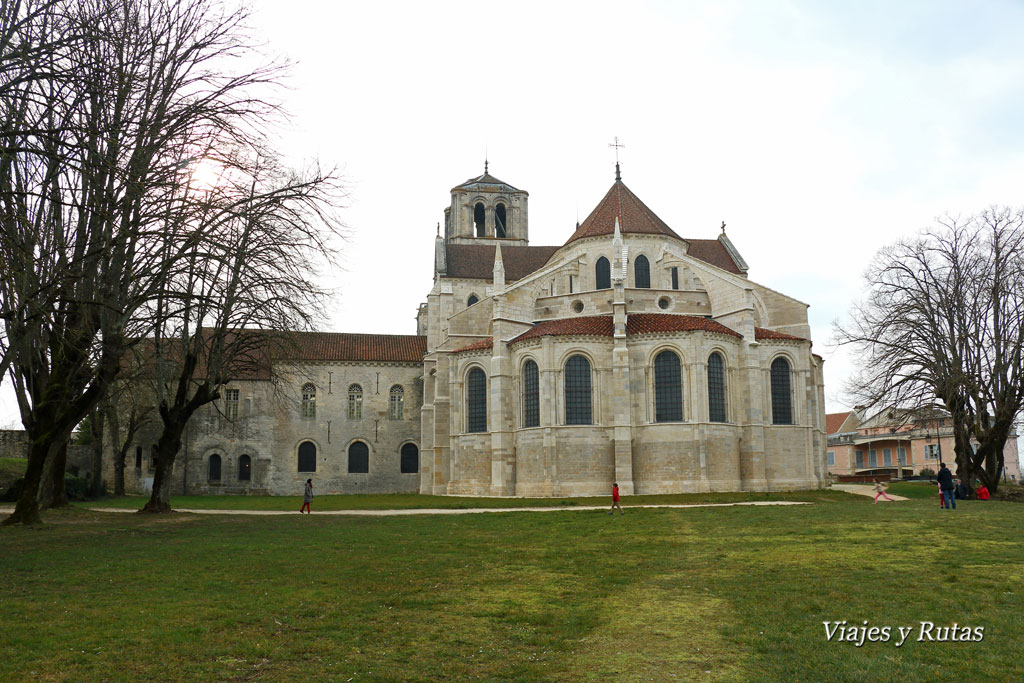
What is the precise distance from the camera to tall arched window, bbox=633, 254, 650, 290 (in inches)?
1640

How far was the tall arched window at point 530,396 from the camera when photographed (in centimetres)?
3606

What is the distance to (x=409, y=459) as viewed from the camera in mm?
49938

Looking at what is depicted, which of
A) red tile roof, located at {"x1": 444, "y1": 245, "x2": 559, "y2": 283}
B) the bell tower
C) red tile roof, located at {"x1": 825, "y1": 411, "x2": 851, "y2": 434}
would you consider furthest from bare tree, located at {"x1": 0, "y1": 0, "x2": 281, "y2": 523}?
red tile roof, located at {"x1": 825, "y1": 411, "x2": 851, "y2": 434}

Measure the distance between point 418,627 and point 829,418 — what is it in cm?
8797

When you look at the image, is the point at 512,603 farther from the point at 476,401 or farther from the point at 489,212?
the point at 489,212

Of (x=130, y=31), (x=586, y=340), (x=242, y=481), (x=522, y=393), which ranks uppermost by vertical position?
(x=130, y=31)

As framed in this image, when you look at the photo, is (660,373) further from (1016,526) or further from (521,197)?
(521,197)

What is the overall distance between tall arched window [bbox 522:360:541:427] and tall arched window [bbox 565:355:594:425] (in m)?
1.37

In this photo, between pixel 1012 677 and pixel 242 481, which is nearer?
pixel 1012 677

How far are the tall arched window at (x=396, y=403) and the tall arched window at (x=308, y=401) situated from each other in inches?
185

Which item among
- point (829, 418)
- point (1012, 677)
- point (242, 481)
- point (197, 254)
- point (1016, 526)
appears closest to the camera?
point (1012, 677)

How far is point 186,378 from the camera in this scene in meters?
24.9

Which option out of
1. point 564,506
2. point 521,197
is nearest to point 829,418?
point 521,197

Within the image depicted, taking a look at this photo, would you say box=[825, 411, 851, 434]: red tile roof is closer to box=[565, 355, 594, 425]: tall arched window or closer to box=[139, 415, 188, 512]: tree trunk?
box=[565, 355, 594, 425]: tall arched window
